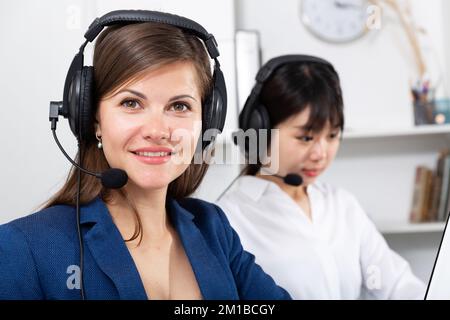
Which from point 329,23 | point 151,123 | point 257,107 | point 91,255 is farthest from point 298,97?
point 91,255

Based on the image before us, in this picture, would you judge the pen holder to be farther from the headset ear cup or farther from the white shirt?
the headset ear cup

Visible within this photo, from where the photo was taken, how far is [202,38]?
0.80 meters

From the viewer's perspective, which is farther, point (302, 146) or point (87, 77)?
point (302, 146)

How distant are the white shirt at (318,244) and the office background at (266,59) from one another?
0.12 ft

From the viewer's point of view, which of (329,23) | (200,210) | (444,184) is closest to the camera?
(200,210)

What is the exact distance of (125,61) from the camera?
2.43 feet

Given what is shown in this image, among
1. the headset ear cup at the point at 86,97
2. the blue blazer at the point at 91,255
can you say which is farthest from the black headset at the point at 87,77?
the blue blazer at the point at 91,255

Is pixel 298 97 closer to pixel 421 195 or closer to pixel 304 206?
pixel 304 206

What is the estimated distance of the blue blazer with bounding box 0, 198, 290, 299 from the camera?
2.37 ft

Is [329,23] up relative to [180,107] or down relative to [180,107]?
up

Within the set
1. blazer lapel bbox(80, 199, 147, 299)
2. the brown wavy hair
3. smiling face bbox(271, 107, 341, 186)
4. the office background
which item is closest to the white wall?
the office background

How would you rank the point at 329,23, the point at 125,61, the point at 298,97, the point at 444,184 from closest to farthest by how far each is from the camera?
1. the point at 125,61
2. the point at 298,97
3. the point at 329,23
4. the point at 444,184

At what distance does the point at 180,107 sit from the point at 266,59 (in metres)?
0.36

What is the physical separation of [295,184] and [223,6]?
31cm
